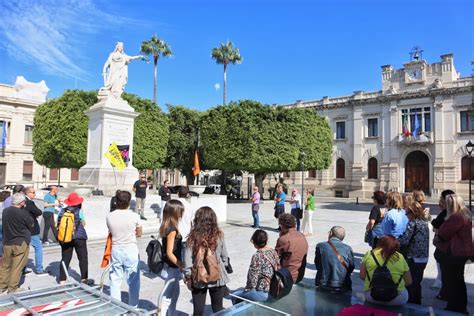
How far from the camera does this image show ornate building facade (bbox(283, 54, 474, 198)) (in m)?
36.2

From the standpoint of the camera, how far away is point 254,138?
28297 mm

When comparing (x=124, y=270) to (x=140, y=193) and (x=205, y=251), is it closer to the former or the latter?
(x=205, y=251)

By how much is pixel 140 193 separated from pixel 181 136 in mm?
20961

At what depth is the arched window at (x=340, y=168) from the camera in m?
44.0

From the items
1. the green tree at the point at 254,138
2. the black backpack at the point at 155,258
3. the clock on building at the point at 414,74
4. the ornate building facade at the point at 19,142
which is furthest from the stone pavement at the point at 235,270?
the ornate building facade at the point at 19,142

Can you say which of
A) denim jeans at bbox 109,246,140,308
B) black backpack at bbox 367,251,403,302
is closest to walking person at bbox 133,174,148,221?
denim jeans at bbox 109,246,140,308

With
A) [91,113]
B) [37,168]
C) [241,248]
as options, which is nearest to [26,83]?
[37,168]

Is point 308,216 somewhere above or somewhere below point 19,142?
below

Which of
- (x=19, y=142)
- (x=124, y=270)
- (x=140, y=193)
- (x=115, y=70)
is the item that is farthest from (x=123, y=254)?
(x=19, y=142)

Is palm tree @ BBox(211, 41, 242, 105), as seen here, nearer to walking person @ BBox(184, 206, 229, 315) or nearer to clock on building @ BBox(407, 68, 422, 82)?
clock on building @ BBox(407, 68, 422, 82)

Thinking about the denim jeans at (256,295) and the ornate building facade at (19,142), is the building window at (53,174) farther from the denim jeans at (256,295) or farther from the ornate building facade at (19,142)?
the denim jeans at (256,295)

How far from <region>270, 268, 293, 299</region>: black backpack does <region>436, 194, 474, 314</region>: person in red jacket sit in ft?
8.52

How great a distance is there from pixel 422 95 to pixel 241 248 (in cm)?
3601

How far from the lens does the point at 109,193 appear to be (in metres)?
13.4
